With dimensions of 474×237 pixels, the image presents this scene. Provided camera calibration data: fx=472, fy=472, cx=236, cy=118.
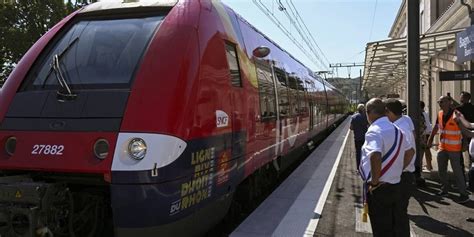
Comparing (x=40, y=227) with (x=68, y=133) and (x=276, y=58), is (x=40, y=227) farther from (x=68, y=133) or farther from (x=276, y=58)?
(x=276, y=58)

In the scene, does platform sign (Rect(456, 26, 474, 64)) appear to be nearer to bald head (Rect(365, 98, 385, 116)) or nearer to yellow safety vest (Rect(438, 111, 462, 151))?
yellow safety vest (Rect(438, 111, 462, 151))

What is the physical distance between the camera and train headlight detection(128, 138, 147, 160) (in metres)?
Result: 3.66

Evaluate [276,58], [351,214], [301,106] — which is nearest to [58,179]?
[351,214]

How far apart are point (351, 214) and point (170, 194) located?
3421mm

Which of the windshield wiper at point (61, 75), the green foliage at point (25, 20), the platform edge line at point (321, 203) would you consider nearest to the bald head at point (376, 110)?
the platform edge line at point (321, 203)

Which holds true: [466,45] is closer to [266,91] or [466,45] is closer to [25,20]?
[266,91]

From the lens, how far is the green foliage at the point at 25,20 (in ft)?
82.7

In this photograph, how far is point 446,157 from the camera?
779cm

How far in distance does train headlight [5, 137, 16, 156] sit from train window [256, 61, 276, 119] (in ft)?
10.3

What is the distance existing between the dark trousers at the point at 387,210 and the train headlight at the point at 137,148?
2022 millimetres

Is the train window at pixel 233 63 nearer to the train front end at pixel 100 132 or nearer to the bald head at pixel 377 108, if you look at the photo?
the train front end at pixel 100 132

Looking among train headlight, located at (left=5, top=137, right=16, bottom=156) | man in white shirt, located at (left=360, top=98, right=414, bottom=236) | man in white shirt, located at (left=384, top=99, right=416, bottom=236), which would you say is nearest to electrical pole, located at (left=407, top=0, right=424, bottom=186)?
man in white shirt, located at (left=384, top=99, right=416, bottom=236)

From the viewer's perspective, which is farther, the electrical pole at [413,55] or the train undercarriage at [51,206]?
the electrical pole at [413,55]

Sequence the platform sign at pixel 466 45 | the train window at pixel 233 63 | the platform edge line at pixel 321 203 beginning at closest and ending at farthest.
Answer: the train window at pixel 233 63, the platform edge line at pixel 321 203, the platform sign at pixel 466 45
